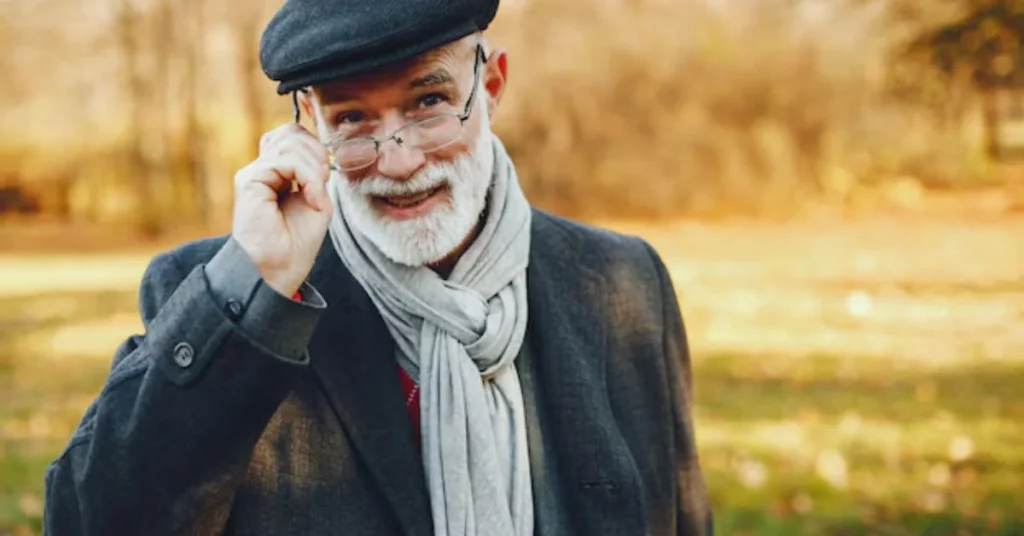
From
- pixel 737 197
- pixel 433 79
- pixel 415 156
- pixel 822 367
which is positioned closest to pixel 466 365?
pixel 415 156

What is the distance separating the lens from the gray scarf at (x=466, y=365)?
6.64ft

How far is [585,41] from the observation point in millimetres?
13078

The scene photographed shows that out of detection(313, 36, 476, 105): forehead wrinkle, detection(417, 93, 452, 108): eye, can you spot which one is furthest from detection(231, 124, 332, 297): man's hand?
detection(417, 93, 452, 108): eye

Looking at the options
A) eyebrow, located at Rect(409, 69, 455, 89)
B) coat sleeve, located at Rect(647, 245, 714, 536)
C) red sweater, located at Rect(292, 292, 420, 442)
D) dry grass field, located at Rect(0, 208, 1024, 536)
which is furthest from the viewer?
dry grass field, located at Rect(0, 208, 1024, 536)

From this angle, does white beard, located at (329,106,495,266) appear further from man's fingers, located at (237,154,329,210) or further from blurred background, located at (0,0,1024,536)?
blurred background, located at (0,0,1024,536)

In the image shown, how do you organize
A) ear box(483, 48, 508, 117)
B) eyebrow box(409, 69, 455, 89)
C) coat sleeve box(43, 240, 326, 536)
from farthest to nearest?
ear box(483, 48, 508, 117), eyebrow box(409, 69, 455, 89), coat sleeve box(43, 240, 326, 536)

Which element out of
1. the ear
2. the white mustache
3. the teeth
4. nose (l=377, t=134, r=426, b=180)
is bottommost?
the teeth

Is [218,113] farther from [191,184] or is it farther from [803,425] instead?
[803,425]

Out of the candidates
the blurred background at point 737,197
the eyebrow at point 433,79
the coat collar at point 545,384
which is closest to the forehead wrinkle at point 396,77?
the eyebrow at point 433,79

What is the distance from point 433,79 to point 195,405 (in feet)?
2.22

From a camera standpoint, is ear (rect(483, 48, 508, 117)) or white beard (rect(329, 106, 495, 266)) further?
ear (rect(483, 48, 508, 117))

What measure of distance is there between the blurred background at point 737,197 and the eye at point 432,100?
138 inches

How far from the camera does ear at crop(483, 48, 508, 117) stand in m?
2.23

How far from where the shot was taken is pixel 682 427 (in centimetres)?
240
